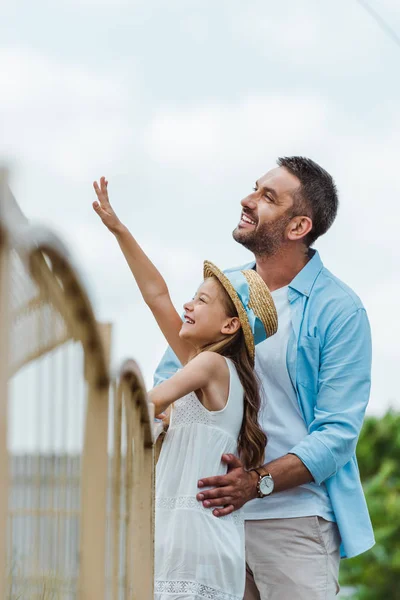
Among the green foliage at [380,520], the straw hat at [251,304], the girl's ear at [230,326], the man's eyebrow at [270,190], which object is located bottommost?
the girl's ear at [230,326]

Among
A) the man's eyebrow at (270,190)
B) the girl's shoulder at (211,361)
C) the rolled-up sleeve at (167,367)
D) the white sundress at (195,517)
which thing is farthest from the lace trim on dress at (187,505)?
the man's eyebrow at (270,190)

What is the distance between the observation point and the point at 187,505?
3.22 m

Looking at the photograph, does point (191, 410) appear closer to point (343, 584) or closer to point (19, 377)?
point (19, 377)

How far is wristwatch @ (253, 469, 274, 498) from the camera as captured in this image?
3434 mm

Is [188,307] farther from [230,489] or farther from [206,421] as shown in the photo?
[230,489]

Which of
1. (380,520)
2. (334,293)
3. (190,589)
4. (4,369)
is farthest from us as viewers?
(380,520)

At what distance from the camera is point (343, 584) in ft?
86.9

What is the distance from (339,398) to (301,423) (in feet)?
0.53

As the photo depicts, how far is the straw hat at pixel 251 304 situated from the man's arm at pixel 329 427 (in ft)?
0.90

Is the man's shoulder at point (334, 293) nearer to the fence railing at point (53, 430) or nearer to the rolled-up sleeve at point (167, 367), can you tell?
the rolled-up sleeve at point (167, 367)

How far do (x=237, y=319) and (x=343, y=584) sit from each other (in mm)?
24112

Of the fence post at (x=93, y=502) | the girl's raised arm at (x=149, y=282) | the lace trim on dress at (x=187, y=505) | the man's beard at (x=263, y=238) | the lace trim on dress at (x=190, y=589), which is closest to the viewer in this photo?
the fence post at (x=93, y=502)

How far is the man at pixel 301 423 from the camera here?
11.7ft

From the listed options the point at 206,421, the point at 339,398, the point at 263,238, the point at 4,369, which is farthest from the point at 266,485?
the point at 4,369
